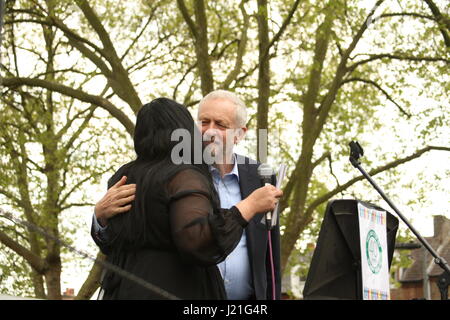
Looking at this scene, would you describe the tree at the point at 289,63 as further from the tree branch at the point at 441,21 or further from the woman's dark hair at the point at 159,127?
the woman's dark hair at the point at 159,127

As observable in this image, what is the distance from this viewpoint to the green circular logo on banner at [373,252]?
4070mm

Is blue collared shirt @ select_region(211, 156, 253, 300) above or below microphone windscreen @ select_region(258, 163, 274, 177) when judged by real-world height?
below

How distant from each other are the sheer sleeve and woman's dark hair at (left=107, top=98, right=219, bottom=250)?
0.06m

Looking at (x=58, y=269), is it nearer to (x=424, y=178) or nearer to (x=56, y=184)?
(x=56, y=184)

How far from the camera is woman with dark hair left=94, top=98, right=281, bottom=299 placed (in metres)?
2.75

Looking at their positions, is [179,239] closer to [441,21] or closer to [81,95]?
[81,95]

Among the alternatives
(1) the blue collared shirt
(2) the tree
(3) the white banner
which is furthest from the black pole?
(2) the tree

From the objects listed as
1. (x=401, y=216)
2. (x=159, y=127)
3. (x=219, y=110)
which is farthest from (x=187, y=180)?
(x=401, y=216)

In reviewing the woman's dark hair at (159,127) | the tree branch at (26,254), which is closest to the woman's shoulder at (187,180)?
the woman's dark hair at (159,127)

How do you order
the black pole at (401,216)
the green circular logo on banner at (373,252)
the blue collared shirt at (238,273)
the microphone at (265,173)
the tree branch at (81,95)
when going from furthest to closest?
the tree branch at (81,95) → the black pole at (401,216) → the green circular logo on banner at (373,252) → the blue collared shirt at (238,273) → the microphone at (265,173)

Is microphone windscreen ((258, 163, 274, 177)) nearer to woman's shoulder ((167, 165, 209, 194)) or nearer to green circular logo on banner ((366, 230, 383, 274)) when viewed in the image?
woman's shoulder ((167, 165, 209, 194))

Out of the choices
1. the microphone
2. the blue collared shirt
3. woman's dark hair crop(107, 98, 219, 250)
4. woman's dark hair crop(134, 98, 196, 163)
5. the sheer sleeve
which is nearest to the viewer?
the sheer sleeve

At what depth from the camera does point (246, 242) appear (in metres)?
3.68
